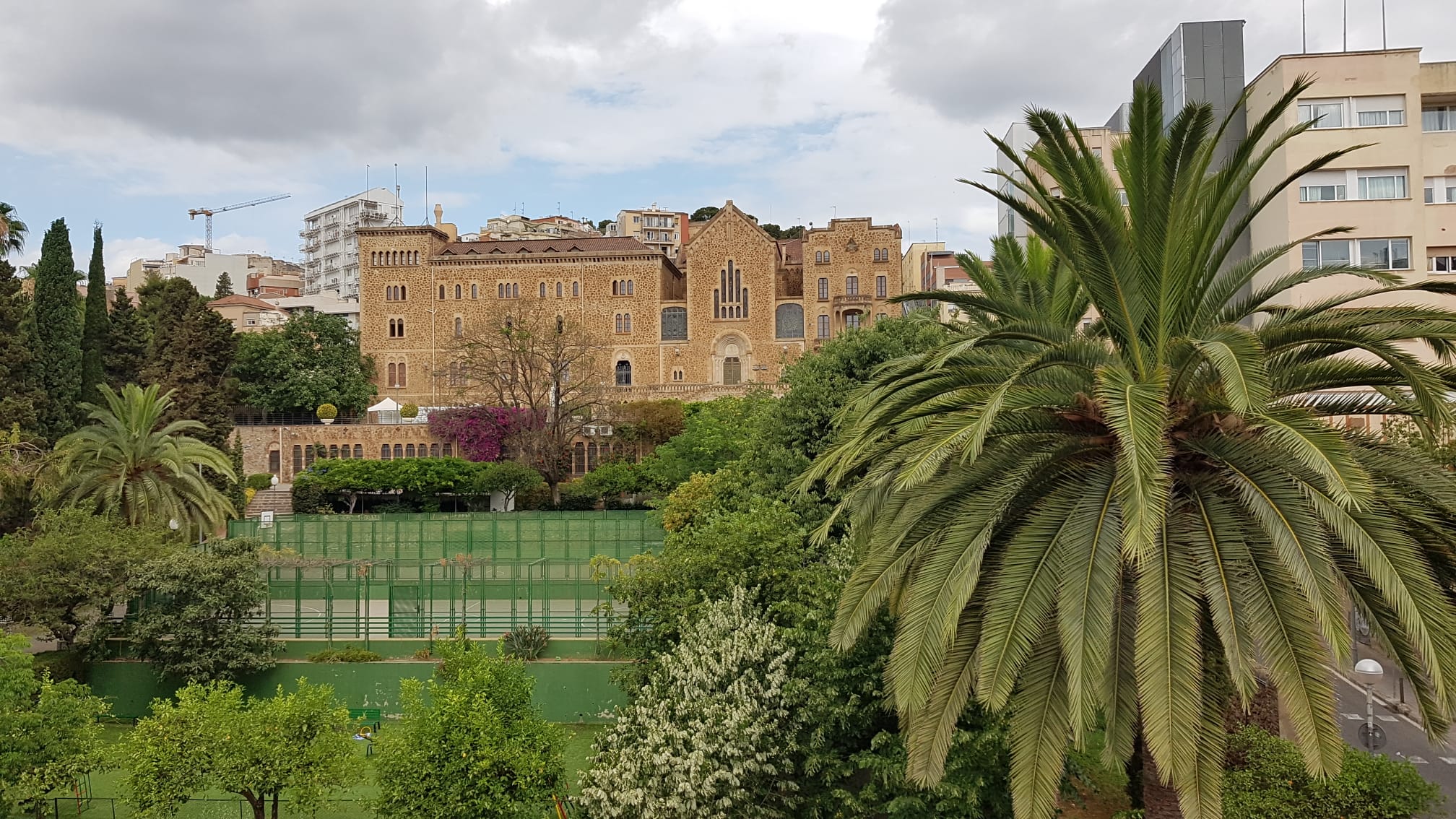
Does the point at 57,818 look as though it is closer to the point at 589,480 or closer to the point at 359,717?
the point at 359,717

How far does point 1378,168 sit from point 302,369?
170ft

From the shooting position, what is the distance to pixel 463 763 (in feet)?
40.7

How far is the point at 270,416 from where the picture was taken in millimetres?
58156

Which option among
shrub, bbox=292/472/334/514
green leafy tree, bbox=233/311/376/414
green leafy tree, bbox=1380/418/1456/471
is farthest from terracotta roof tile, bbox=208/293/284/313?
green leafy tree, bbox=1380/418/1456/471

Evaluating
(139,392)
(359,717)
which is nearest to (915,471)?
(359,717)

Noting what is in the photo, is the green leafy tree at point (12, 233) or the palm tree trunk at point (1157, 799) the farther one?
the green leafy tree at point (12, 233)

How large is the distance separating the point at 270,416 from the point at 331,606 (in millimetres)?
39328

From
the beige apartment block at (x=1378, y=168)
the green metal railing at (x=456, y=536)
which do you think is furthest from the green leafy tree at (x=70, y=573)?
the beige apartment block at (x=1378, y=168)

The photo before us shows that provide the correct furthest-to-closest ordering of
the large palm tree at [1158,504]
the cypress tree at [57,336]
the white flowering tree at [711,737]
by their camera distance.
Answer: the cypress tree at [57,336], the white flowering tree at [711,737], the large palm tree at [1158,504]

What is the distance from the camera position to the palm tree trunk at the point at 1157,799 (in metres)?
9.29

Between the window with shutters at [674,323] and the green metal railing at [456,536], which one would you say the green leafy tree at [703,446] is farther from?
the window with shutters at [674,323]

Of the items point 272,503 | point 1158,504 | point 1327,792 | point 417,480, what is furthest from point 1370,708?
point 272,503

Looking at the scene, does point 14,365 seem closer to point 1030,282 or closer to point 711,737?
point 711,737

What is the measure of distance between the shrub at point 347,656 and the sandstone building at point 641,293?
3930 centimetres
